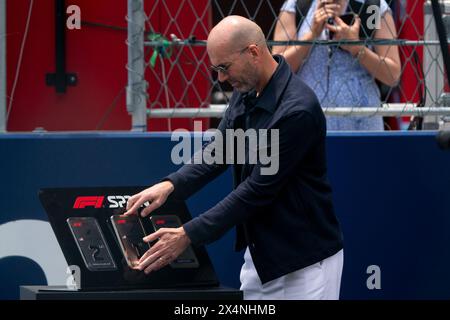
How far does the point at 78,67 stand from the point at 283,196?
8.48 feet

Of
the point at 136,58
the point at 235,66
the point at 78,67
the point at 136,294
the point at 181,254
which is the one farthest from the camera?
the point at 78,67

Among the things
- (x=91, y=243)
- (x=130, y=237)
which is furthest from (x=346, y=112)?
(x=91, y=243)

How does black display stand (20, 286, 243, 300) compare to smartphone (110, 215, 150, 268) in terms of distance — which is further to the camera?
smartphone (110, 215, 150, 268)

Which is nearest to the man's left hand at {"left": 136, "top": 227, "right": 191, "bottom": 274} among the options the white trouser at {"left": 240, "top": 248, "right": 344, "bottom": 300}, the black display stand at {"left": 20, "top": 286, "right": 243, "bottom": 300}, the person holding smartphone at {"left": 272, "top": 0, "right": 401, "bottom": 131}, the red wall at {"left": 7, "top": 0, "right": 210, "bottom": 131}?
the black display stand at {"left": 20, "top": 286, "right": 243, "bottom": 300}

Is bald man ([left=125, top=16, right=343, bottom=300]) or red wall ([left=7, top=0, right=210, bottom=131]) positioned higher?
red wall ([left=7, top=0, right=210, bottom=131])

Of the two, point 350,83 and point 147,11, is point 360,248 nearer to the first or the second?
point 350,83

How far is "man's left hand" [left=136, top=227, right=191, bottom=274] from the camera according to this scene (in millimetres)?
3951

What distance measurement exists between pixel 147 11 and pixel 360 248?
79.2 inches

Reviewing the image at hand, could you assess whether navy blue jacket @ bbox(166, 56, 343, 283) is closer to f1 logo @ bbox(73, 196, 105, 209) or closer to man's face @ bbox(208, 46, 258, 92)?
man's face @ bbox(208, 46, 258, 92)

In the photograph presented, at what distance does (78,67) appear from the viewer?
6.49 meters

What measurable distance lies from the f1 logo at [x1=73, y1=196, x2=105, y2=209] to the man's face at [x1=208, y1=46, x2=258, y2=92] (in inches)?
27.6

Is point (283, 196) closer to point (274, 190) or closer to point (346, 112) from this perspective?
point (274, 190)

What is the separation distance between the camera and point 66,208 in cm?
403

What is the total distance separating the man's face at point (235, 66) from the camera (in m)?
4.23
